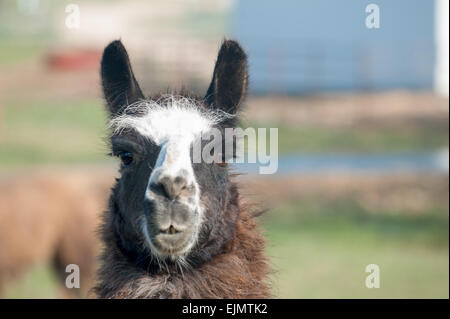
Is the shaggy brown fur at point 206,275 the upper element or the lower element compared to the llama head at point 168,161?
lower

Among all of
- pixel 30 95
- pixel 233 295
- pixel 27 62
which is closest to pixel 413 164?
pixel 233 295

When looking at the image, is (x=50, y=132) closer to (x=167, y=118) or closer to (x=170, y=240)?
(x=167, y=118)

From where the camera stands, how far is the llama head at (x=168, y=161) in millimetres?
4477

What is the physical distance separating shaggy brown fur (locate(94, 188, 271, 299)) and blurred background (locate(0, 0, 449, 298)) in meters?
0.37

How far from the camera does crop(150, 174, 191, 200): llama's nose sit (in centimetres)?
439

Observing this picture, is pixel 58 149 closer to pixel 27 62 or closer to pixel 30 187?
pixel 30 187

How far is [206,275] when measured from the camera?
486 cm

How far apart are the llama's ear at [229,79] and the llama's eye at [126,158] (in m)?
Result: 0.64

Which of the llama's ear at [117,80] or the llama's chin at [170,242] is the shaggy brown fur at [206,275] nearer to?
the llama's chin at [170,242]

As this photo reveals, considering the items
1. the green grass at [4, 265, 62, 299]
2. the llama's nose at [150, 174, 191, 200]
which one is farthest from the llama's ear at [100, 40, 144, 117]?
the green grass at [4, 265, 62, 299]

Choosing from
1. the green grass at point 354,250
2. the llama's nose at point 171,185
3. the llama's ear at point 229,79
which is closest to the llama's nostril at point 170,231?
the llama's nose at point 171,185

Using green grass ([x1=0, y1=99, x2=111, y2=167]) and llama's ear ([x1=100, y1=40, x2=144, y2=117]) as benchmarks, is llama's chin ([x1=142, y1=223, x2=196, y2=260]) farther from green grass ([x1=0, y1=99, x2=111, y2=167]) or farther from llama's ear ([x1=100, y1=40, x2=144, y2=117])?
green grass ([x1=0, y1=99, x2=111, y2=167])

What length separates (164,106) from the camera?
5020 mm

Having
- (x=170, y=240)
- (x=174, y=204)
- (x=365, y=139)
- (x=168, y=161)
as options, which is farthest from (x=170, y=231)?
(x=365, y=139)
